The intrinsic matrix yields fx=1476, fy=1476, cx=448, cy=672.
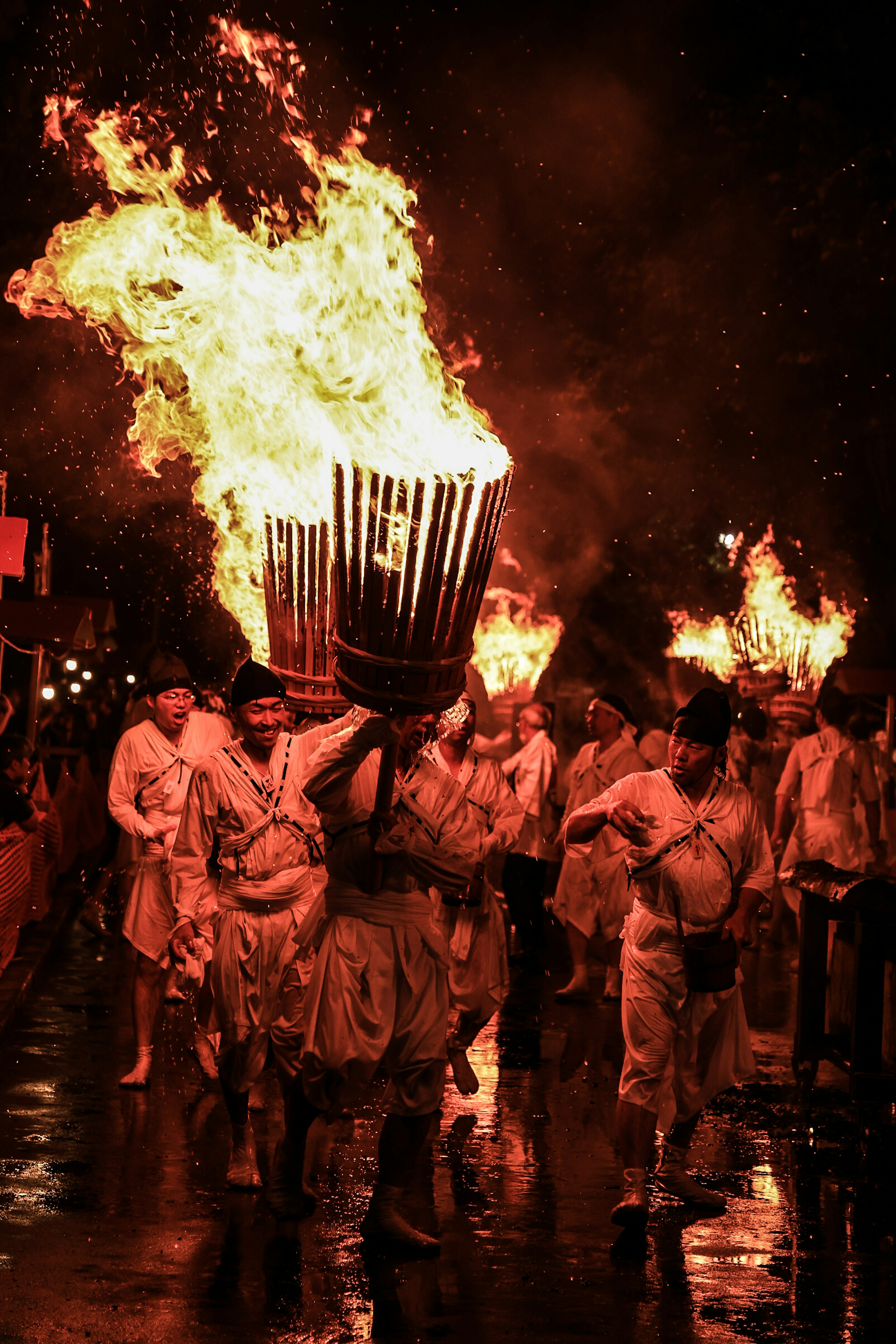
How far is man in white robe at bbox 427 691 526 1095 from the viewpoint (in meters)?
8.11

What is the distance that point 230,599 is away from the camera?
9430 millimetres

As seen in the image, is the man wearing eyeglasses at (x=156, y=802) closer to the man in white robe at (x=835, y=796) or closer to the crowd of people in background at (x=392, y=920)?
the crowd of people in background at (x=392, y=920)

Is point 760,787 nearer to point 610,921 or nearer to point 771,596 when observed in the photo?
point 610,921

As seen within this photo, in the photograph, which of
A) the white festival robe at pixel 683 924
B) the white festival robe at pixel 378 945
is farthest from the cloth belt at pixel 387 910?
the white festival robe at pixel 683 924

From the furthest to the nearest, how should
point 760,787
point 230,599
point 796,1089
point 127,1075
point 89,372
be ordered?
1. point 760,787
2. point 89,372
3. point 230,599
4. point 796,1089
5. point 127,1075

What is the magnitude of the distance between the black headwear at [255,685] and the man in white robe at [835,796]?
7.37 meters

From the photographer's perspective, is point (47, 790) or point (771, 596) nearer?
point (47, 790)

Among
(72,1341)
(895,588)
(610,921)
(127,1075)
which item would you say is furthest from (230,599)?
(895,588)

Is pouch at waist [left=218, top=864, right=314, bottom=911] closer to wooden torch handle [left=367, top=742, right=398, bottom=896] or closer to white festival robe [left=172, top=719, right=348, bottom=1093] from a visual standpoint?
white festival robe [left=172, top=719, right=348, bottom=1093]

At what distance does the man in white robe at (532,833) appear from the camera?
524 inches

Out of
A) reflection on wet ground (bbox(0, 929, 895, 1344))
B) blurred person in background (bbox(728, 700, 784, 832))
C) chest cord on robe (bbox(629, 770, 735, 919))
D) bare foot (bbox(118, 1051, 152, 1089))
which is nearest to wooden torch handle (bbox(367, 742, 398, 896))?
chest cord on robe (bbox(629, 770, 735, 919))

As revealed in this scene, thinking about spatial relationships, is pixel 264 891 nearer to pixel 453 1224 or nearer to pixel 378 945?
pixel 378 945

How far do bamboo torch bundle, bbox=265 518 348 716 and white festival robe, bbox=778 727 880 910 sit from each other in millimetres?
7097

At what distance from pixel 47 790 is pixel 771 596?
17.8 m
